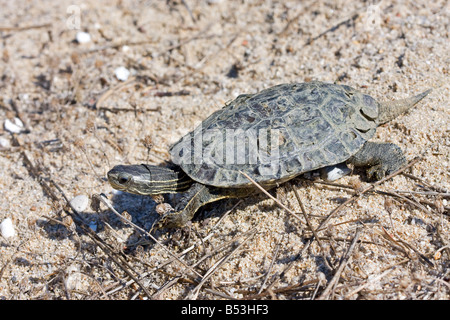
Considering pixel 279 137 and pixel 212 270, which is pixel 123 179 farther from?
pixel 279 137

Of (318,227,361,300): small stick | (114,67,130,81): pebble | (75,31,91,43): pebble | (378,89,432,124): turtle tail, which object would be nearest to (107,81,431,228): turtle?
(378,89,432,124): turtle tail

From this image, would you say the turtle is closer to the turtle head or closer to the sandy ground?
the turtle head

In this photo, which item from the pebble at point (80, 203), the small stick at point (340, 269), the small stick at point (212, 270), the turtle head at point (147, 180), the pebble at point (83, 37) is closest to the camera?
the small stick at point (340, 269)

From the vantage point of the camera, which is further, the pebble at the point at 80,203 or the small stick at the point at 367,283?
the pebble at the point at 80,203

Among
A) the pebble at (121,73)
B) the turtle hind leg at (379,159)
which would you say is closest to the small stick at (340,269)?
the turtle hind leg at (379,159)

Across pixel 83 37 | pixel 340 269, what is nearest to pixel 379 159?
pixel 340 269

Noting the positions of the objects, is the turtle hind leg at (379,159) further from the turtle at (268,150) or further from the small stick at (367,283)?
the small stick at (367,283)

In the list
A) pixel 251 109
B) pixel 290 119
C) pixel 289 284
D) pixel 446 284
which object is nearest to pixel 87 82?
pixel 251 109
